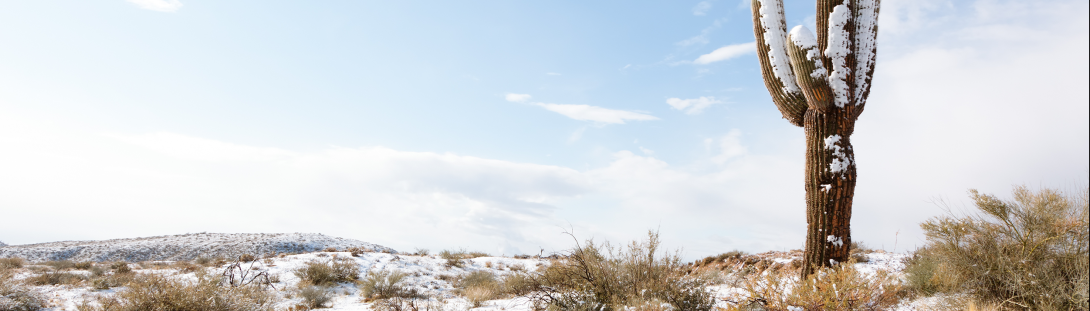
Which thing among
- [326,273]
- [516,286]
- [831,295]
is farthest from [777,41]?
[326,273]

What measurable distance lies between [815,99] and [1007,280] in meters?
2.97

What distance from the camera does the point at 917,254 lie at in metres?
8.90

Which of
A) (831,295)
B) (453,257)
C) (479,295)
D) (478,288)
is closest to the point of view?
(831,295)

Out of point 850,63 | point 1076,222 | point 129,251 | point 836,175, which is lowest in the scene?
point 129,251

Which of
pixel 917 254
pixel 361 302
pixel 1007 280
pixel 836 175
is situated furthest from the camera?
pixel 361 302

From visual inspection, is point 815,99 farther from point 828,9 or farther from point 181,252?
point 181,252

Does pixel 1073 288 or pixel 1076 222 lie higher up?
pixel 1076 222

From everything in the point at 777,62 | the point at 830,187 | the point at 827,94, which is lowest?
the point at 830,187

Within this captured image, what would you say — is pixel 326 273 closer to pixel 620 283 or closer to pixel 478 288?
pixel 478 288

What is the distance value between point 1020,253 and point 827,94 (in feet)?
9.34

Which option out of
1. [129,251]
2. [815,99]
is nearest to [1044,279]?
[815,99]

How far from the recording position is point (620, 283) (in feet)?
23.5

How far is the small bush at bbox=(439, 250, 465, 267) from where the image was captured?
14350 mm

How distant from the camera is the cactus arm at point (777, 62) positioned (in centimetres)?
722
